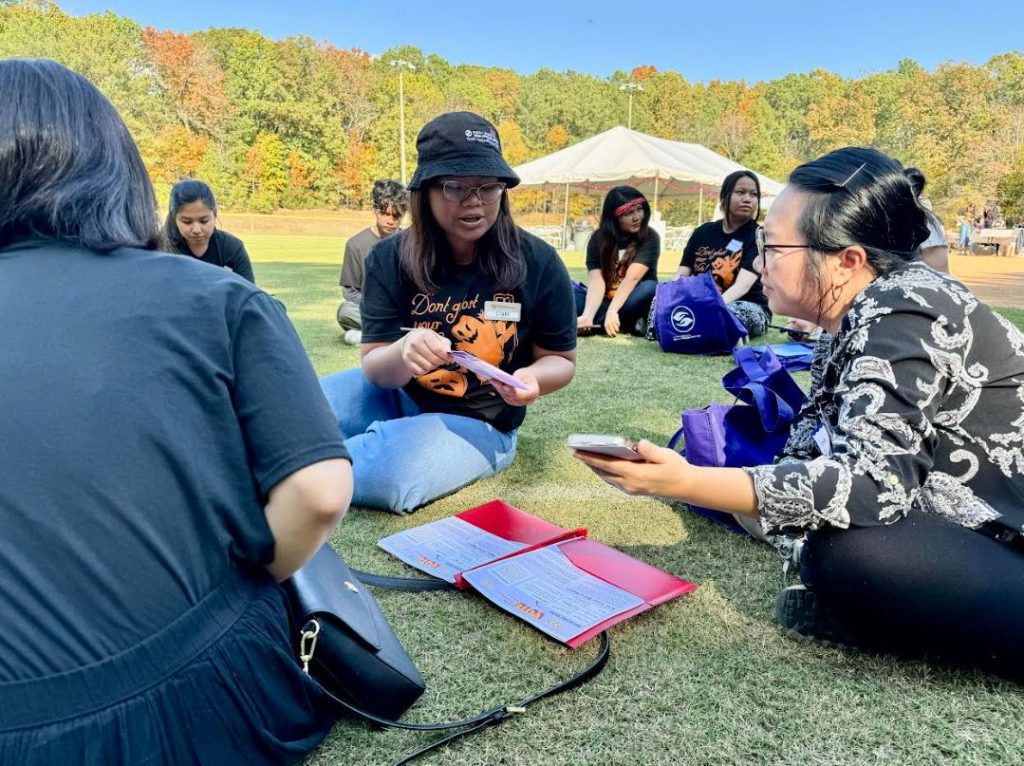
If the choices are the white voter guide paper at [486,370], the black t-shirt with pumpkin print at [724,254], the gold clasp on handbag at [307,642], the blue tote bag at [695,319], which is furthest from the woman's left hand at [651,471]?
the black t-shirt with pumpkin print at [724,254]

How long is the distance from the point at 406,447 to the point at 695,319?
3411 mm

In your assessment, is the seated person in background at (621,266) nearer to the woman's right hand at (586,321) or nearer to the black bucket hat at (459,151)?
the woman's right hand at (586,321)

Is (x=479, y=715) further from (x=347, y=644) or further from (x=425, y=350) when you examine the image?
(x=425, y=350)

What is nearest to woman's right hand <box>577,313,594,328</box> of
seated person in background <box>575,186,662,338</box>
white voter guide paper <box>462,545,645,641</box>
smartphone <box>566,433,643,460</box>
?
seated person in background <box>575,186,662,338</box>

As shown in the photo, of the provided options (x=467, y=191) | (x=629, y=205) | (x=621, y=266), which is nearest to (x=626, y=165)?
(x=621, y=266)

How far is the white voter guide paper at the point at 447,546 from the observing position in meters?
2.15

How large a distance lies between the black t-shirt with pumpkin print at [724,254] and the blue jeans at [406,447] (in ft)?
12.3

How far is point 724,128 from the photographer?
186ft

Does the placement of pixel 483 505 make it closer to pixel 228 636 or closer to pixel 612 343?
pixel 228 636

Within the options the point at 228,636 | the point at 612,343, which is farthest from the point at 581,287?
the point at 228,636

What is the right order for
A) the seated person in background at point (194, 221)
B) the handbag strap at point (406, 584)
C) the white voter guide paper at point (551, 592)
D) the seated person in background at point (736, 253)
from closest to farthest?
the white voter guide paper at point (551, 592) → the handbag strap at point (406, 584) → the seated person in background at point (194, 221) → the seated person in background at point (736, 253)

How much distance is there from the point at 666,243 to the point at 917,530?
26.3m

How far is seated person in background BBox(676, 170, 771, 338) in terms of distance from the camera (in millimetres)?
5727

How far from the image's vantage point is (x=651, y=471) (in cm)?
145
